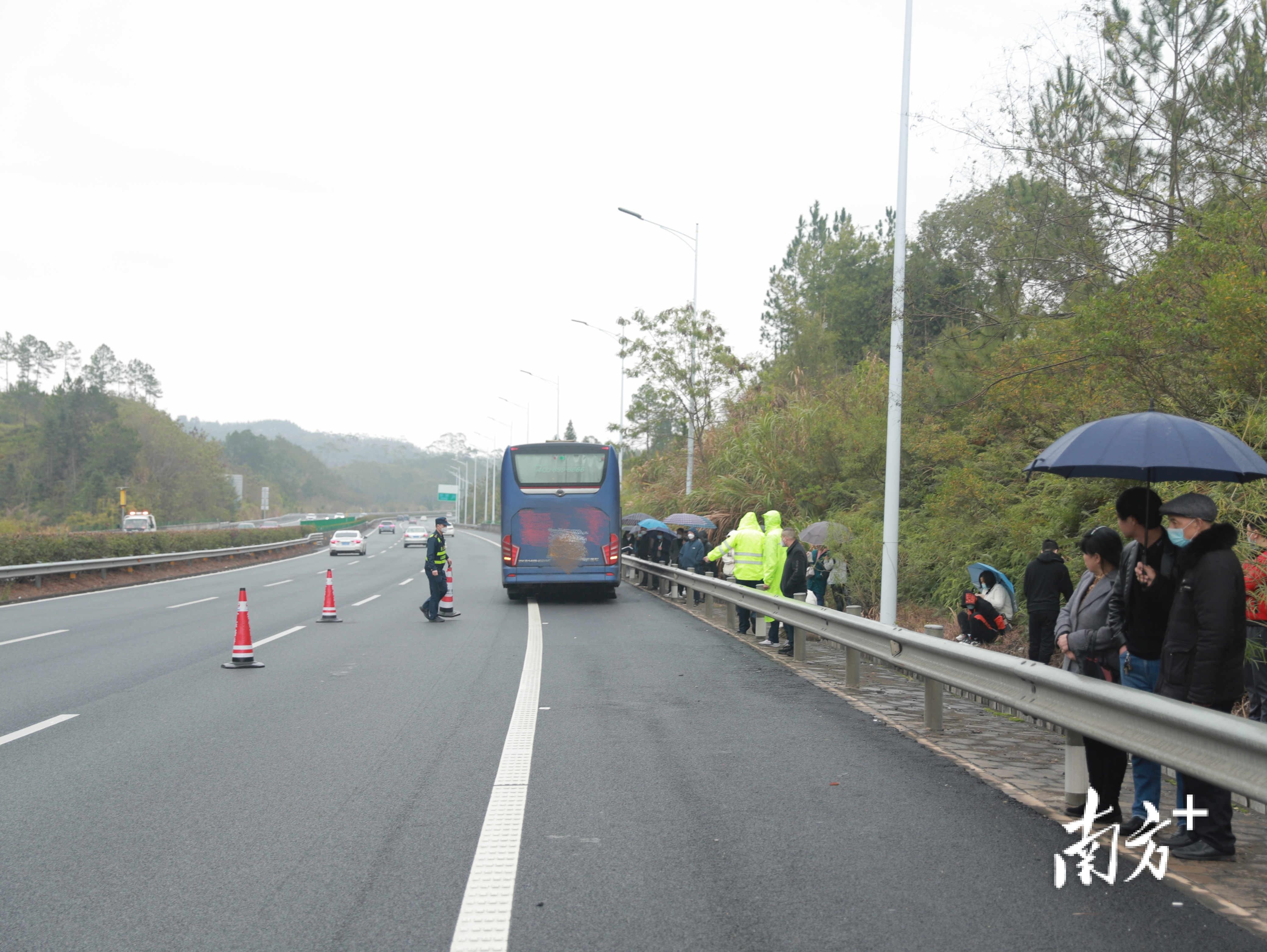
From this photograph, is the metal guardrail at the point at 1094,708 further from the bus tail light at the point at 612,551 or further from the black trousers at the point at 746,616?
the bus tail light at the point at 612,551

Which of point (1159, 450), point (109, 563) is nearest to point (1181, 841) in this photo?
point (1159, 450)

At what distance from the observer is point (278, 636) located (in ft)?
50.7

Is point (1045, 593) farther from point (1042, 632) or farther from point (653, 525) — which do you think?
point (653, 525)

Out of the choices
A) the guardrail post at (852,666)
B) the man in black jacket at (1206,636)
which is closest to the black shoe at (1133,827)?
the man in black jacket at (1206,636)

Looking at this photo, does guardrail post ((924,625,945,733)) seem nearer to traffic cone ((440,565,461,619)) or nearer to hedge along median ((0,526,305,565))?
traffic cone ((440,565,461,619))

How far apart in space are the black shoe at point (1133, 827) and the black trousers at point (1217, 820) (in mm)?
370

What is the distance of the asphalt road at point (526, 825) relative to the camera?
4.05 meters


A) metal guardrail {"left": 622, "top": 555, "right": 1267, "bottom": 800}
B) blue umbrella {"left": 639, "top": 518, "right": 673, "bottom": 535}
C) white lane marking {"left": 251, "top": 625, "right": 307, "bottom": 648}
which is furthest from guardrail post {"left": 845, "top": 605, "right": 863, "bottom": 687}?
blue umbrella {"left": 639, "top": 518, "right": 673, "bottom": 535}

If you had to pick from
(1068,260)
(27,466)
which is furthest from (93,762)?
(27,466)

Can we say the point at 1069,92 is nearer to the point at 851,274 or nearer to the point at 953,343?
the point at 953,343

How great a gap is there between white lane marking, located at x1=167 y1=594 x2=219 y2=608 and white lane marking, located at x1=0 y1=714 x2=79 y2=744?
13.0 meters

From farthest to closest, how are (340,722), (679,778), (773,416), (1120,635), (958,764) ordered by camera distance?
(773,416), (340,722), (958,764), (679,778), (1120,635)

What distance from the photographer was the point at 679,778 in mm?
6496

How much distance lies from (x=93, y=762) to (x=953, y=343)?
1926cm
